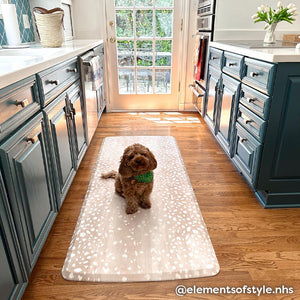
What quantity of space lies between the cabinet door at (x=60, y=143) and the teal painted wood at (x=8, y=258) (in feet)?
1.66

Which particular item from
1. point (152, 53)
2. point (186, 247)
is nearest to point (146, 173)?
point (186, 247)

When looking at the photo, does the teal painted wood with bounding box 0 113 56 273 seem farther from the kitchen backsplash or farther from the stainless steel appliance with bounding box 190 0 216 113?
the stainless steel appliance with bounding box 190 0 216 113

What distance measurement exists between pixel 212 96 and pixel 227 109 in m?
0.52

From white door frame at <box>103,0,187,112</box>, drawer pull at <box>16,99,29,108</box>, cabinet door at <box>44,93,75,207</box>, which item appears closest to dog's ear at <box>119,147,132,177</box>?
cabinet door at <box>44,93,75,207</box>

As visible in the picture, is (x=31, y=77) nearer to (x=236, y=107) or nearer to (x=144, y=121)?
(x=236, y=107)

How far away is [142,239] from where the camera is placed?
150 centimetres

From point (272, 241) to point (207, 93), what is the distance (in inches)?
71.9

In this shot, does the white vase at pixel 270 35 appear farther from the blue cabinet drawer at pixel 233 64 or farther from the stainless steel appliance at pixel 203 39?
the stainless steel appliance at pixel 203 39

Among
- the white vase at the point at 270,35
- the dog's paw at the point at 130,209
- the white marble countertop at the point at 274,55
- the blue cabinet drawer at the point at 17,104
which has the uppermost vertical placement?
the white vase at the point at 270,35

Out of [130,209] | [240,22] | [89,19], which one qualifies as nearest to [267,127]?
[130,209]

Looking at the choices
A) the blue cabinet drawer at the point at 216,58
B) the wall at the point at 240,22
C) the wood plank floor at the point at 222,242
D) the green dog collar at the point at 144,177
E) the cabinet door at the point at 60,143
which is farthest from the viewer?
the wall at the point at 240,22

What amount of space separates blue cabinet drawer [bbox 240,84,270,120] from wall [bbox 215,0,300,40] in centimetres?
144

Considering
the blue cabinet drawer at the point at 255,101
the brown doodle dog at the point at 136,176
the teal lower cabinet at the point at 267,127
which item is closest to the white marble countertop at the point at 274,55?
the teal lower cabinet at the point at 267,127

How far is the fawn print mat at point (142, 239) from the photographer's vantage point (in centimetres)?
131
